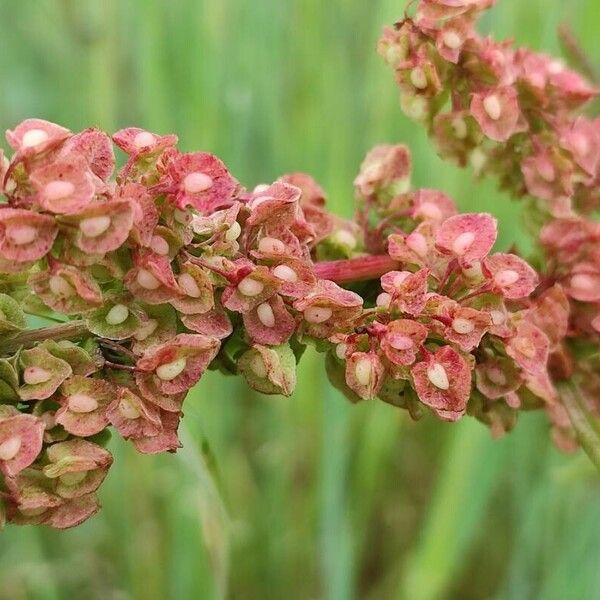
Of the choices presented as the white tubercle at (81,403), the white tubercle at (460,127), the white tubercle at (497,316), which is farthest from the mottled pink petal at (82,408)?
the white tubercle at (460,127)

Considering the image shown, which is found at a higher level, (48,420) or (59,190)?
(59,190)

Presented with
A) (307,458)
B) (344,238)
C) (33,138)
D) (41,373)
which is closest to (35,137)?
(33,138)

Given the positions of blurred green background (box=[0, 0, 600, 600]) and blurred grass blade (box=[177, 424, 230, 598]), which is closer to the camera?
blurred grass blade (box=[177, 424, 230, 598])

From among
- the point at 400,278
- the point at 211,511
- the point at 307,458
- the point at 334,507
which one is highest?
the point at 400,278

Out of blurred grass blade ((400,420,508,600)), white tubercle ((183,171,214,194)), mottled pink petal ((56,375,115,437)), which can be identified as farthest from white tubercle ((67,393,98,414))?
blurred grass blade ((400,420,508,600))

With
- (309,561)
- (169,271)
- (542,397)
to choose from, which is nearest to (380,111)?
(309,561)

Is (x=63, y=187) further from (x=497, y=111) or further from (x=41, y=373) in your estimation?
(x=497, y=111)

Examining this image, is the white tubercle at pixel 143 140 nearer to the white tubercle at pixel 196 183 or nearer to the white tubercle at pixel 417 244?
the white tubercle at pixel 196 183

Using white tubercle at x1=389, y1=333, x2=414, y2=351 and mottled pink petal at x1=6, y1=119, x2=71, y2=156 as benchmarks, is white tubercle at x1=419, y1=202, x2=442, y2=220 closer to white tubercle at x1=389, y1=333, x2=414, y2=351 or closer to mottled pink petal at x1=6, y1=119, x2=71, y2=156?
white tubercle at x1=389, y1=333, x2=414, y2=351
